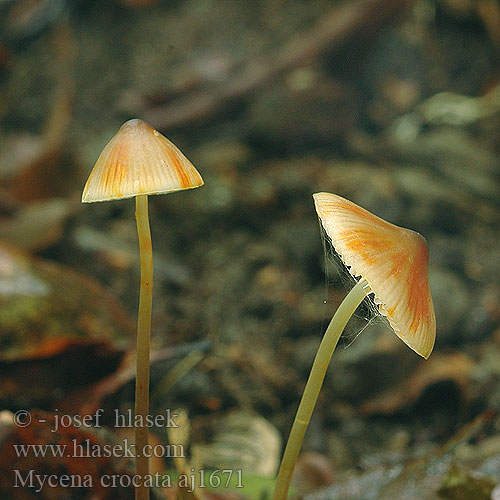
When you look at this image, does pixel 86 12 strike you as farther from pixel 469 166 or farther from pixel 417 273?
pixel 417 273

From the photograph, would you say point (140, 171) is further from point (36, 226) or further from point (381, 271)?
point (36, 226)

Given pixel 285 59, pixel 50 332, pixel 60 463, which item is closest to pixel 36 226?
pixel 50 332

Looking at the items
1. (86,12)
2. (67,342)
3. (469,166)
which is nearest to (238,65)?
(86,12)

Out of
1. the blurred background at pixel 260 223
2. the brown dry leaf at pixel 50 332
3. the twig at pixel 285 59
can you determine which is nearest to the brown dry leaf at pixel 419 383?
the blurred background at pixel 260 223

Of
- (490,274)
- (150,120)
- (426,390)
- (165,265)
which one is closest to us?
(426,390)

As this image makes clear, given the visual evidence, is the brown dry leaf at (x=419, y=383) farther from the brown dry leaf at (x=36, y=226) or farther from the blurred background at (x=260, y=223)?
the brown dry leaf at (x=36, y=226)

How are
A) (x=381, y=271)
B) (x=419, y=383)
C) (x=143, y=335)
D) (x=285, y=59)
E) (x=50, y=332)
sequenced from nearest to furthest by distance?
(x=381, y=271) → (x=143, y=335) → (x=50, y=332) → (x=419, y=383) → (x=285, y=59)

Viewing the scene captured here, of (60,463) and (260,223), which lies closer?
(60,463)
